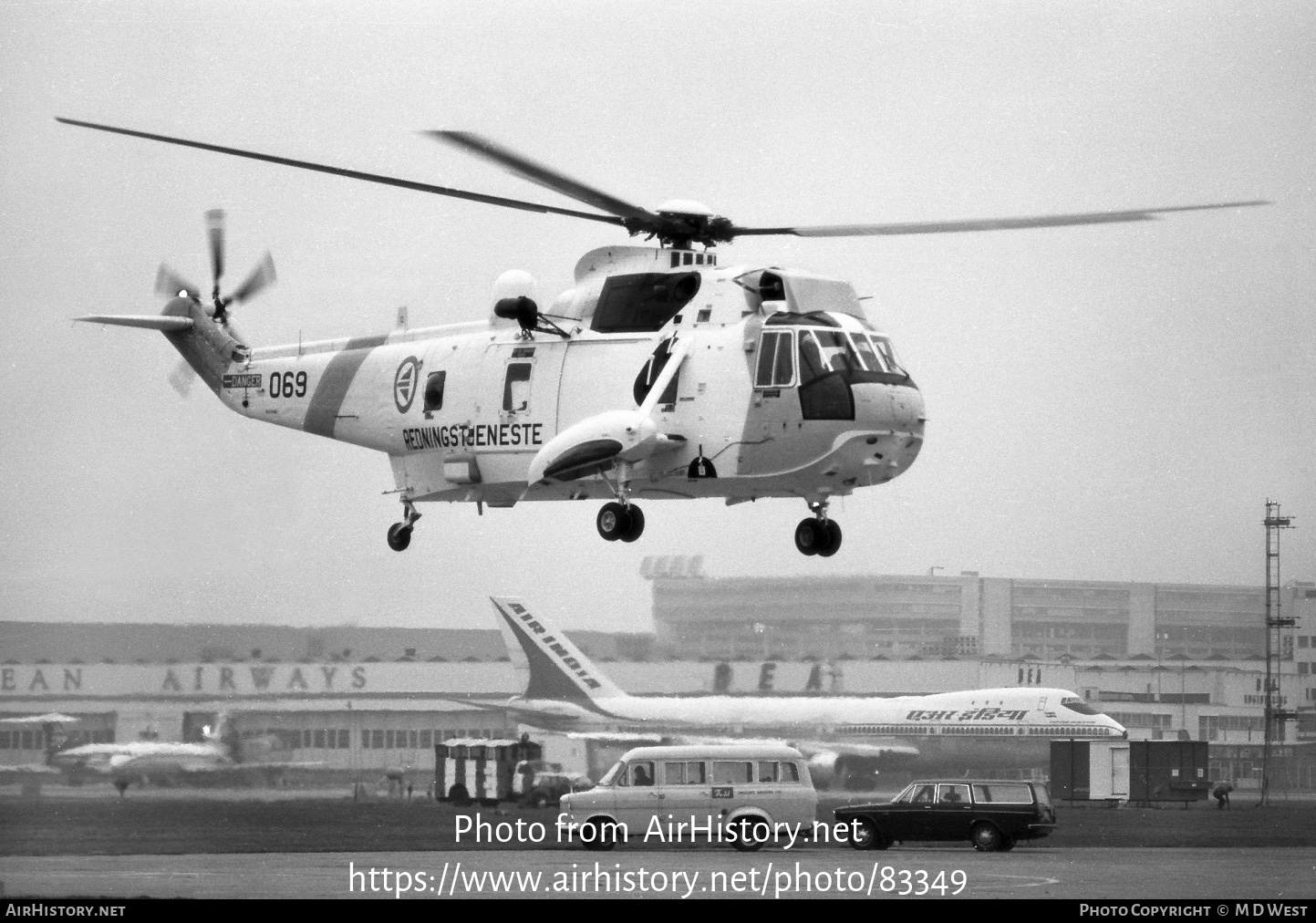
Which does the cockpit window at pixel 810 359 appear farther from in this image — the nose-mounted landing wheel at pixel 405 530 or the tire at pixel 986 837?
the tire at pixel 986 837

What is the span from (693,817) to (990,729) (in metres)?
15.7

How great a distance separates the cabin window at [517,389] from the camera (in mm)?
26781

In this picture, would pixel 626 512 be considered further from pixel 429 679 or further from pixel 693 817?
pixel 429 679

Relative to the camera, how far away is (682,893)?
2394 centimetres

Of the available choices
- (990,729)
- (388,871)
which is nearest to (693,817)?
(388,871)

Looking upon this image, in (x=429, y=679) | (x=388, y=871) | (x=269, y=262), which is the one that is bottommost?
(x=388, y=871)

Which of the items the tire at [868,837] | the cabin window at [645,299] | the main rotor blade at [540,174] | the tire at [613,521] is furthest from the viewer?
the tire at [868,837]

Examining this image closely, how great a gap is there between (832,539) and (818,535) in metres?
0.18

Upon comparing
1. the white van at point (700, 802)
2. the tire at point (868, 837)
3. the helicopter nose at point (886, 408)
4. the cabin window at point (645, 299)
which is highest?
the cabin window at point (645, 299)

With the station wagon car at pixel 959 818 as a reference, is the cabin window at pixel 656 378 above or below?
above

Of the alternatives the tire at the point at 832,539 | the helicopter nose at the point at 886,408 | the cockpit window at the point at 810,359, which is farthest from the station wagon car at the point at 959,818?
the cockpit window at the point at 810,359

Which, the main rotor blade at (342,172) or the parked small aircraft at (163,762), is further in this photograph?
the parked small aircraft at (163,762)

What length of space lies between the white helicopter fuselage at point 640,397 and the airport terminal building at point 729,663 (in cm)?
622

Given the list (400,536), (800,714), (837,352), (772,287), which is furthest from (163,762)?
(800,714)
